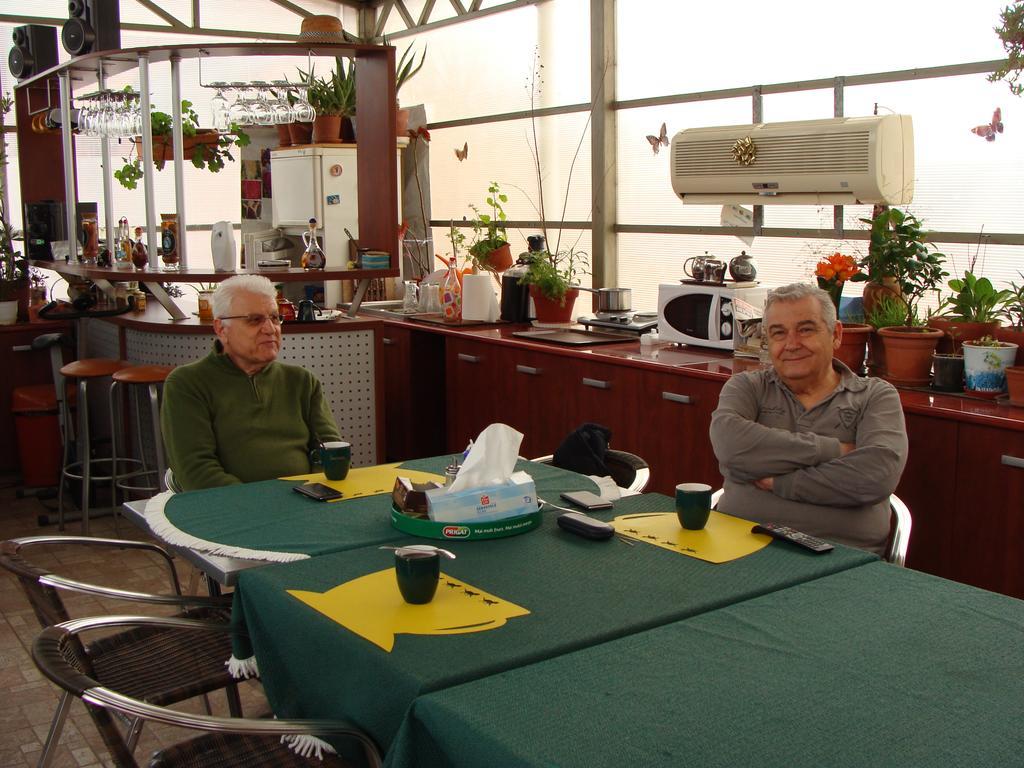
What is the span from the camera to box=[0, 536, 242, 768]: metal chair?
7.24 feet

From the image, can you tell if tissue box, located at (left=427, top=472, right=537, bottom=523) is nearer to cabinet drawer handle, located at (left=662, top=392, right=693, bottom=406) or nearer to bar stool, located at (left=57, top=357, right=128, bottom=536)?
cabinet drawer handle, located at (left=662, top=392, right=693, bottom=406)

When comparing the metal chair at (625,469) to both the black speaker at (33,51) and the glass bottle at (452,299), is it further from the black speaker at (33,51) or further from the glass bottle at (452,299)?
the black speaker at (33,51)

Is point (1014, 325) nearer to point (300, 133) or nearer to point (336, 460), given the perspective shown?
point (336, 460)

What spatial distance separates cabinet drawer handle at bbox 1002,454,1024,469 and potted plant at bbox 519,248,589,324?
8.99 feet

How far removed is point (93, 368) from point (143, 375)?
1.58 ft

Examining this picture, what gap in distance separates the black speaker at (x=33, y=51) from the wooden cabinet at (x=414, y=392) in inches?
120

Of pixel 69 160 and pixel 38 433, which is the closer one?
pixel 38 433

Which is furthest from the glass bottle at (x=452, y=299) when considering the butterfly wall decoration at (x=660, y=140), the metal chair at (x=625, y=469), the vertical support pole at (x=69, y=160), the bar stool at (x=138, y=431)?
the metal chair at (x=625, y=469)

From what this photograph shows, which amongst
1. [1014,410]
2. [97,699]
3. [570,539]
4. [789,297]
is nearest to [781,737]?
[570,539]

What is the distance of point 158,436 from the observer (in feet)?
16.5

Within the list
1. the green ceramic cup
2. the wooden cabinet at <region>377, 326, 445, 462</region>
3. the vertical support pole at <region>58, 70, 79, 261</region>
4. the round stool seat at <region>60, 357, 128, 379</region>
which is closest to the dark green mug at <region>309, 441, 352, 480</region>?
the green ceramic cup

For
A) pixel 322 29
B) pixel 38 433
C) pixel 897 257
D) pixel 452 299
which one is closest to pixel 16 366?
pixel 38 433

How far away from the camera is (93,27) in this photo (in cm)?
607

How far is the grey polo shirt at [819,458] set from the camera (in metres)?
2.82
